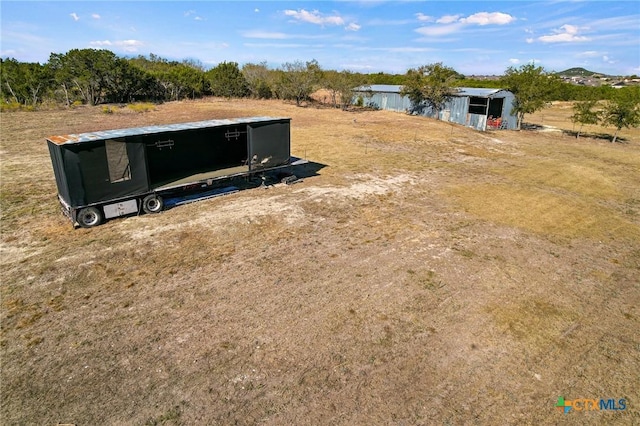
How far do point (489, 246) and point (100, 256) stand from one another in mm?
11632

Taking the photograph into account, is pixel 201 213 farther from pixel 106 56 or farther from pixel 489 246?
pixel 106 56

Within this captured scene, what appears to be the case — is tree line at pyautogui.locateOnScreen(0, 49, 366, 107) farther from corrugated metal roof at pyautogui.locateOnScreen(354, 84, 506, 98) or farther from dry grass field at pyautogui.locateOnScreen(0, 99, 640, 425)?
dry grass field at pyautogui.locateOnScreen(0, 99, 640, 425)

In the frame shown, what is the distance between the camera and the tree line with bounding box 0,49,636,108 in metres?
41.3

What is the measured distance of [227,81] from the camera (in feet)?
177

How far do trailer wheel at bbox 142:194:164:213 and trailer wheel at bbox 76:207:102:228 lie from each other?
1.43 meters

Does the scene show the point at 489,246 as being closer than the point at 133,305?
No

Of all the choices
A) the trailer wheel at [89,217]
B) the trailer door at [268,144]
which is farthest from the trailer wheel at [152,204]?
the trailer door at [268,144]

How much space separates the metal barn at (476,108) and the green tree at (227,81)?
23844 millimetres

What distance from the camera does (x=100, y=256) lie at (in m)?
10.2

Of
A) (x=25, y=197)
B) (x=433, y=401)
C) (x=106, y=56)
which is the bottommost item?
(x=433, y=401)

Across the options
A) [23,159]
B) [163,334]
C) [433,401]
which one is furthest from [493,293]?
[23,159]

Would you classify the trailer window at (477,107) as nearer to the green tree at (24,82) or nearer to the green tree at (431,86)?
the green tree at (431,86)

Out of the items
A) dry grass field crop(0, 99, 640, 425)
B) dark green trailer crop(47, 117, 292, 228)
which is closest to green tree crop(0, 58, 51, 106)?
dry grass field crop(0, 99, 640, 425)

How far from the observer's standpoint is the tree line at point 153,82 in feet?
136
